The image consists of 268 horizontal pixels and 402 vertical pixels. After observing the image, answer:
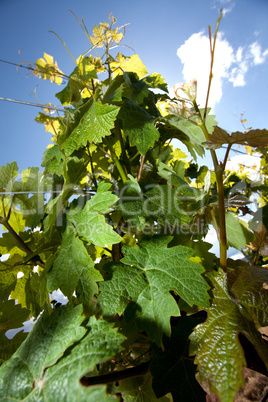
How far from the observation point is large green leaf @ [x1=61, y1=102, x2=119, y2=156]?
1.76 ft

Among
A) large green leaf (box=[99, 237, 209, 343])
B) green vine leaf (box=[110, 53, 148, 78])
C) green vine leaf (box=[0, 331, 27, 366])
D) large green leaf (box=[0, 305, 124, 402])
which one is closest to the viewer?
large green leaf (box=[0, 305, 124, 402])

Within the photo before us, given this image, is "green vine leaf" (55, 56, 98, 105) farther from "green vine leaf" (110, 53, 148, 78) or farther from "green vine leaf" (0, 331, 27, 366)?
"green vine leaf" (0, 331, 27, 366)

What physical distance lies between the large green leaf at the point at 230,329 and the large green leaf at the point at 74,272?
0.62ft

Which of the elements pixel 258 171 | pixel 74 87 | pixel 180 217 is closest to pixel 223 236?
pixel 180 217

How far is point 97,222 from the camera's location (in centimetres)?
48

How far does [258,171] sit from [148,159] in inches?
49.2

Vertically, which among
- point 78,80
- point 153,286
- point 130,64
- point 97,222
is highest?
point 130,64

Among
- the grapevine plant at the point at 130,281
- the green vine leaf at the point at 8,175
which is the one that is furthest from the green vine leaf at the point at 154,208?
the green vine leaf at the point at 8,175

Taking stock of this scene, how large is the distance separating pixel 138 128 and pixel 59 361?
48cm

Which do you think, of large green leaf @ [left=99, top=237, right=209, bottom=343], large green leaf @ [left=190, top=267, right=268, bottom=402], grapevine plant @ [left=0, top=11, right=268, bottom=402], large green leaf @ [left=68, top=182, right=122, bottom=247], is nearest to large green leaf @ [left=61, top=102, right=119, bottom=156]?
grapevine plant @ [left=0, top=11, right=268, bottom=402]

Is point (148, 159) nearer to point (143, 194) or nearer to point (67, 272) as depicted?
point (143, 194)

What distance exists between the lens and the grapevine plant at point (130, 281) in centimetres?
36

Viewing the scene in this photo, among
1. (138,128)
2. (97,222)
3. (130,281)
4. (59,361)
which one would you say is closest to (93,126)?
(138,128)

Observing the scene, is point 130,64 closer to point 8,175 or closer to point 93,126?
point 93,126
